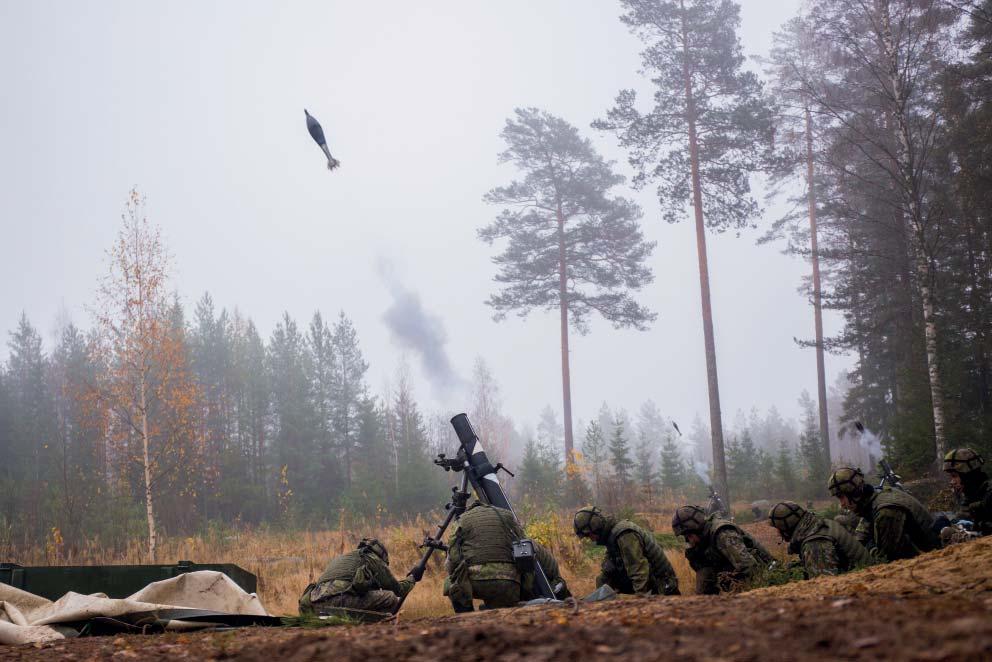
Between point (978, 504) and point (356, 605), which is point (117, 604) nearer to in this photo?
point (356, 605)

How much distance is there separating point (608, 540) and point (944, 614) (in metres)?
5.59

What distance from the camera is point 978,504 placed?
25.9 ft

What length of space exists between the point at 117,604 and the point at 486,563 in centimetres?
347

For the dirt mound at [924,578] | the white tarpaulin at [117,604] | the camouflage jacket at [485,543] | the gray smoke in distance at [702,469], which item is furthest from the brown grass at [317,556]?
the dirt mound at [924,578]

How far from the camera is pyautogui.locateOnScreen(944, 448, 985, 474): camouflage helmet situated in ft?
25.5

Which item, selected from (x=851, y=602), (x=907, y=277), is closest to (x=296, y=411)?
(x=907, y=277)

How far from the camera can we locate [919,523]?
7293mm

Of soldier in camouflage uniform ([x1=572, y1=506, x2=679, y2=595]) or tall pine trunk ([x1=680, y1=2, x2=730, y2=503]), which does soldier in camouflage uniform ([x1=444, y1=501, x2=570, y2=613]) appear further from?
tall pine trunk ([x1=680, y1=2, x2=730, y2=503])

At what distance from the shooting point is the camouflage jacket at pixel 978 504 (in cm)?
787

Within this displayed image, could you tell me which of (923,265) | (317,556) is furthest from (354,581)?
(923,265)

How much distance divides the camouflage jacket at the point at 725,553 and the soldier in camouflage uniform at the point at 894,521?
109cm

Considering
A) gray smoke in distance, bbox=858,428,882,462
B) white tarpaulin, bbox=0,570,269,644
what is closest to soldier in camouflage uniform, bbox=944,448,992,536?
white tarpaulin, bbox=0,570,269,644

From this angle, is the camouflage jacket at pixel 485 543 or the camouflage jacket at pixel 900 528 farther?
the camouflage jacket at pixel 485 543

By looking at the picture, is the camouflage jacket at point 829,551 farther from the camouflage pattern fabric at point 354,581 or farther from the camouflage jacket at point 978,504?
the camouflage pattern fabric at point 354,581
